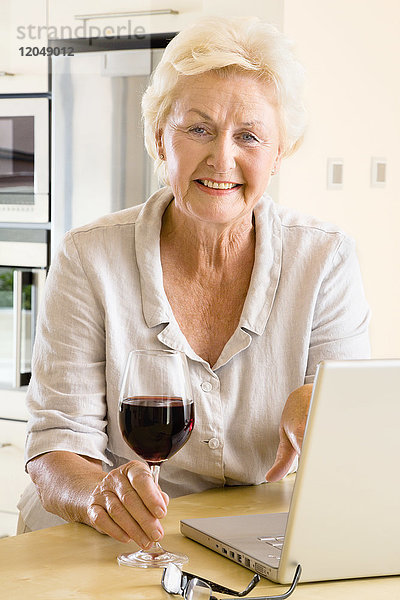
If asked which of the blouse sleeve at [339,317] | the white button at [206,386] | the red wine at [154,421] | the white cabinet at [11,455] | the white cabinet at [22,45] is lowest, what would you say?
the white cabinet at [11,455]

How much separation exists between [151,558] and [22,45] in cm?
244

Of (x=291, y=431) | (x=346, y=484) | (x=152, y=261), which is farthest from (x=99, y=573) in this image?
(x=152, y=261)

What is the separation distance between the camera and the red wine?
1.00m

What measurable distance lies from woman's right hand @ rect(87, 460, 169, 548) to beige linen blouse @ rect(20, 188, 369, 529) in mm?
281

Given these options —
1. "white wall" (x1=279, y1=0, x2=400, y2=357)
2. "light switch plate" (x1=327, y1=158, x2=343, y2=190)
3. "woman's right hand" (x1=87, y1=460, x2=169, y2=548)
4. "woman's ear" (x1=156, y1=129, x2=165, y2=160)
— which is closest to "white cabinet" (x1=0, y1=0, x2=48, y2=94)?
"white wall" (x1=279, y1=0, x2=400, y2=357)

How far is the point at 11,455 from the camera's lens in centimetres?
306

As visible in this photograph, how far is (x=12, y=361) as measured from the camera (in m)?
3.11

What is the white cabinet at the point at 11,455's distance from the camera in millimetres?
3039

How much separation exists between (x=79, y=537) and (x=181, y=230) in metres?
0.67

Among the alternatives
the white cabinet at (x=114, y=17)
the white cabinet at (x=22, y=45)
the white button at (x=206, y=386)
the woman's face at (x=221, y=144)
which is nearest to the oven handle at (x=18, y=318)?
the white cabinet at (x=22, y=45)

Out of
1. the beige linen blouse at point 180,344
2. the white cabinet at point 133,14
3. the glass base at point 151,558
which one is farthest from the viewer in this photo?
the white cabinet at point 133,14

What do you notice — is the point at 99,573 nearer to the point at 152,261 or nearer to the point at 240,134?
the point at 152,261

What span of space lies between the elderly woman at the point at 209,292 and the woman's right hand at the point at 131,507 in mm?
282

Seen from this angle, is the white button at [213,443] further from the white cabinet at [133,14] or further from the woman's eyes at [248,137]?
the white cabinet at [133,14]
